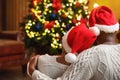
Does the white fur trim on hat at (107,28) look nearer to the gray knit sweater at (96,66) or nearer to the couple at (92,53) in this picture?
the couple at (92,53)

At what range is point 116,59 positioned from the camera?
1.32 metres

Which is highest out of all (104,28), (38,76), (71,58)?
(104,28)

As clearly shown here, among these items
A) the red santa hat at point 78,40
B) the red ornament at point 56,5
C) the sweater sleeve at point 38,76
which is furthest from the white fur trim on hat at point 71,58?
the red ornament at point 56,5

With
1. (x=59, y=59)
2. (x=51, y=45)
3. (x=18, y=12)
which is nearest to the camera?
(x=59, y=59)

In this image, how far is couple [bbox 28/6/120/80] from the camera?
1.28 m

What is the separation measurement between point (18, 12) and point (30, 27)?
2.28 meters

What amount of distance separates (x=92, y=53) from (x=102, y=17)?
0.98ft

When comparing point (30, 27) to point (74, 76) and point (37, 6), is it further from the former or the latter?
point (74, 76)

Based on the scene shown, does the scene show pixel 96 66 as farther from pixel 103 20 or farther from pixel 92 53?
pixel 103 20

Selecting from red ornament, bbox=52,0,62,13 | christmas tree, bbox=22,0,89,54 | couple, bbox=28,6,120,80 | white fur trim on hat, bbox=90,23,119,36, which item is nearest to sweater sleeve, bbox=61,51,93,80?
couple, bbox=28,6,120,80

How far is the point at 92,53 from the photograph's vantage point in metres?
1.31

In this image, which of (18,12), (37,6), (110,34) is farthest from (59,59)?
(18,12)

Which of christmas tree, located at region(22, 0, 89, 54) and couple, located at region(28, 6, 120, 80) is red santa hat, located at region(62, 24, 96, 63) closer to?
couple, located at region(28, 6, 120, 80)

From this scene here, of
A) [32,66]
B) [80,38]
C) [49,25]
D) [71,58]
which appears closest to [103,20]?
[80,38]
